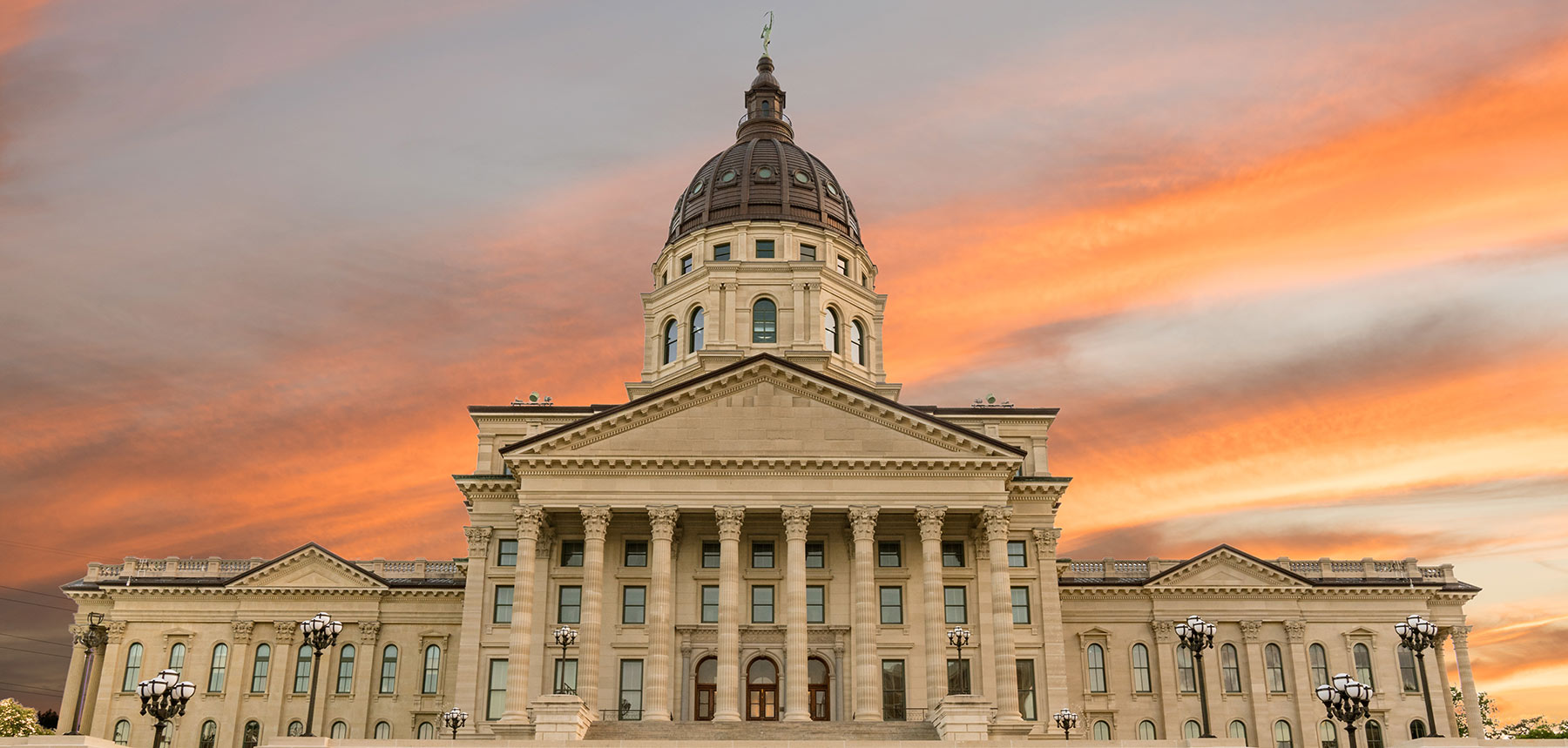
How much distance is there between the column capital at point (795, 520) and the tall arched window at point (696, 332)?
17.0m

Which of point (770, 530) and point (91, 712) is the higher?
point (770, 530)

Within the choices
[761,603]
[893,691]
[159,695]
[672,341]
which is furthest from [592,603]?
[672,341]

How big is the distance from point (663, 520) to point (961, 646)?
41.8 feet

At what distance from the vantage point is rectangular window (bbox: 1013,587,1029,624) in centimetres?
5116

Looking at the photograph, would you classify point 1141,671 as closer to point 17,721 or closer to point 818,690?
point 818,690

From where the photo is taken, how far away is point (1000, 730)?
136ft

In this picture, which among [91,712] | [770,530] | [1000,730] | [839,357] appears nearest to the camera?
[1000,730]

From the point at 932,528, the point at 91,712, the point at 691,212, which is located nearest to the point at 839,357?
the point at 691,212

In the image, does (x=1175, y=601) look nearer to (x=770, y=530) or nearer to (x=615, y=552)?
(x=770, y=530)

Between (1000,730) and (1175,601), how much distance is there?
20752 millimetres

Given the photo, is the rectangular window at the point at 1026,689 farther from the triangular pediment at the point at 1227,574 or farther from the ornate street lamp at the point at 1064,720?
the triangular pediment at the point at 1227,574

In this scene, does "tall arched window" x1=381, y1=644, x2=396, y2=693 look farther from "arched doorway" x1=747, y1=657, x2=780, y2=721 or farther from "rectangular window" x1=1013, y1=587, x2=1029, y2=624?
"rectangular window" x1=1013, y1=587, x2=1029, y2=624

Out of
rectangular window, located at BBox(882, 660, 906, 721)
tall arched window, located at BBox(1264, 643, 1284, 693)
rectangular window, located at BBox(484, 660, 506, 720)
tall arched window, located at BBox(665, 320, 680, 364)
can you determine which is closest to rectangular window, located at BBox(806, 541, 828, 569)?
rectangular window, located at BBox(882, 660, 906, 721)

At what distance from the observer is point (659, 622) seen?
147 feet
